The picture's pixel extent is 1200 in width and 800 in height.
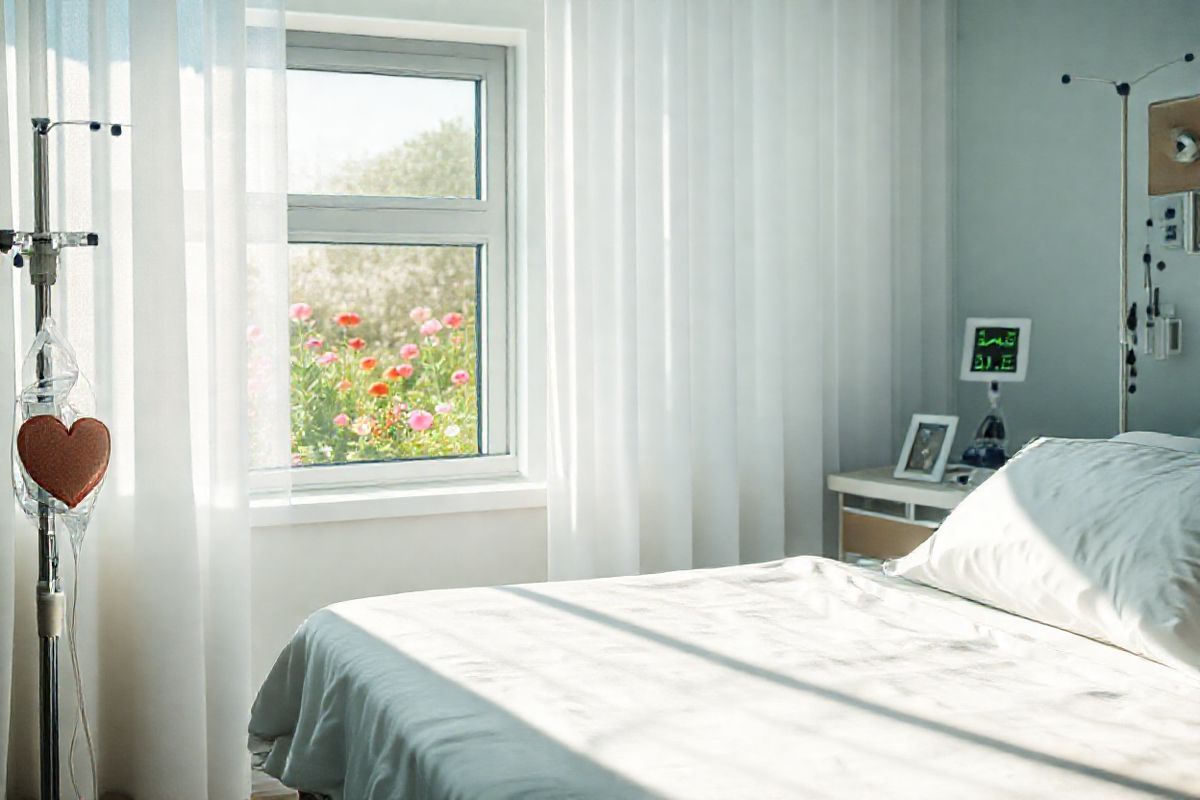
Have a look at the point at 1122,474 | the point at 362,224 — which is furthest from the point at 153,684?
the point at 1122,474

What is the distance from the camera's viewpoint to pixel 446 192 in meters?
3.26

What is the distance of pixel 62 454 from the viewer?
209cm

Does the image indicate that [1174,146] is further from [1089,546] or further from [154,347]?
[154,347]

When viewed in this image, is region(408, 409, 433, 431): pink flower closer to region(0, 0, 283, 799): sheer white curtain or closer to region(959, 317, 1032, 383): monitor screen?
region(0, 0, 283, 799): sheer white curtain

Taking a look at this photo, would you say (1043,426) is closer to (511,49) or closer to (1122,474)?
(1122,474)

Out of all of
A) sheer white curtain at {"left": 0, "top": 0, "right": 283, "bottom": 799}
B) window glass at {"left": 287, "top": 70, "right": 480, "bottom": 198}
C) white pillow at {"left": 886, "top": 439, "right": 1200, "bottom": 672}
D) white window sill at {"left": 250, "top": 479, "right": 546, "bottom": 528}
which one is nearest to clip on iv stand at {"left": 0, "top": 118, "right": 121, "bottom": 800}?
sheer white curtain at {"left": 0, "top": 0, "right": 283, "bottom": 799}

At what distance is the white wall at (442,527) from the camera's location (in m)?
2.90

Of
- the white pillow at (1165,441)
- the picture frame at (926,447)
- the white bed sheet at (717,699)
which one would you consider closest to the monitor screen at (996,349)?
the picture frame at (926,447)

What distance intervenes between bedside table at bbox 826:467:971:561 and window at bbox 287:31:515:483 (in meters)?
0.99

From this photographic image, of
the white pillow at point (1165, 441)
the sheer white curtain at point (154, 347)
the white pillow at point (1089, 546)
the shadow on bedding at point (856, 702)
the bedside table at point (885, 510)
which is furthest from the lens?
the bedside table at point (885, 510)

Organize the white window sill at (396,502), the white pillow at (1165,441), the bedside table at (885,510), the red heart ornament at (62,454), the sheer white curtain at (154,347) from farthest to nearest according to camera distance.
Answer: the bedside table at (885,510) → the white window sill at (396,502) → the sheer white curtain at (154,347) → the white pillow at (1165,441) → the red heart ornament at (62,454)

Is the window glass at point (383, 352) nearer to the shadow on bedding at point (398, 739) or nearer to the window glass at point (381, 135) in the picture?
the window glass at point (381, 135)

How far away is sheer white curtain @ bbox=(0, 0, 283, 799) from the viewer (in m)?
2.56

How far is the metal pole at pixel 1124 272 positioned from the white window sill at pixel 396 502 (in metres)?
1.49
